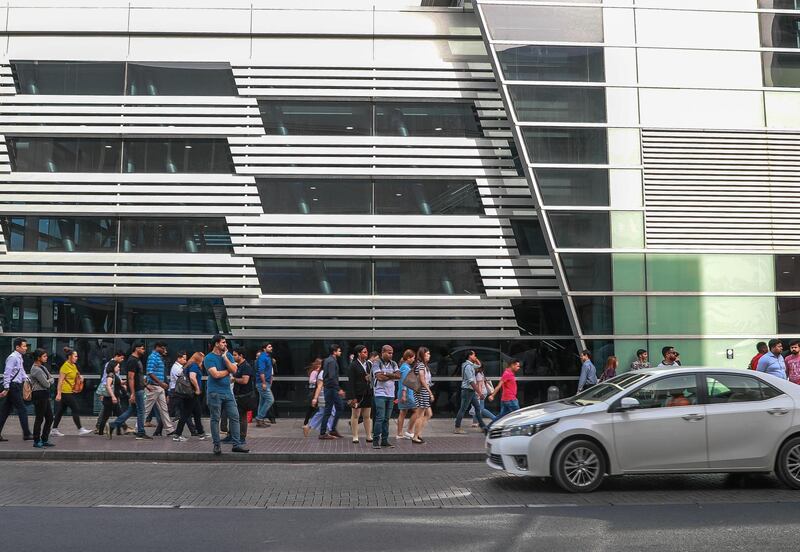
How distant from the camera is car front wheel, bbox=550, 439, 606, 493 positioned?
946cm

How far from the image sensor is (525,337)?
19.2m

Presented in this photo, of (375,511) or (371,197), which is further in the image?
(371,197)

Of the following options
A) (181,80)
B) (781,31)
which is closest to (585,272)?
(781,31)

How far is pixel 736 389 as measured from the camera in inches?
387

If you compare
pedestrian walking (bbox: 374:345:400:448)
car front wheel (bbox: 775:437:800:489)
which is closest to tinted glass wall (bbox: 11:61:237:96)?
pedestrian walking (bbox: 374:345:400:448)

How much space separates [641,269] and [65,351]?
13.7 meters

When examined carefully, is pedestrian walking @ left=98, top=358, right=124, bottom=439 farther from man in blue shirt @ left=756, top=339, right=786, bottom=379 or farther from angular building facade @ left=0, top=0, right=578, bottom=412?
man in blue shirt @ left=756, top=339, right=786, bottom=379

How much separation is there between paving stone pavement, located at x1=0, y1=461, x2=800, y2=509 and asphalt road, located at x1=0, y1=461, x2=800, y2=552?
0.07 ft

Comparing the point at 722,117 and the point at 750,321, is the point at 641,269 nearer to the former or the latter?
the point at 750,321

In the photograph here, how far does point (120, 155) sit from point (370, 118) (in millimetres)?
6201

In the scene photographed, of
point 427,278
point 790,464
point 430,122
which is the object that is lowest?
point 790,464

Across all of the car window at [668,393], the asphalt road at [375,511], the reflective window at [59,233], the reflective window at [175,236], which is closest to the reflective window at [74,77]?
the reflective window at [59,233]

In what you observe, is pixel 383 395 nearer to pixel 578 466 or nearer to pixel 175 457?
pixel 175 457

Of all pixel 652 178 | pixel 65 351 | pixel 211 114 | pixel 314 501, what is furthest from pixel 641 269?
pixel 65 351
